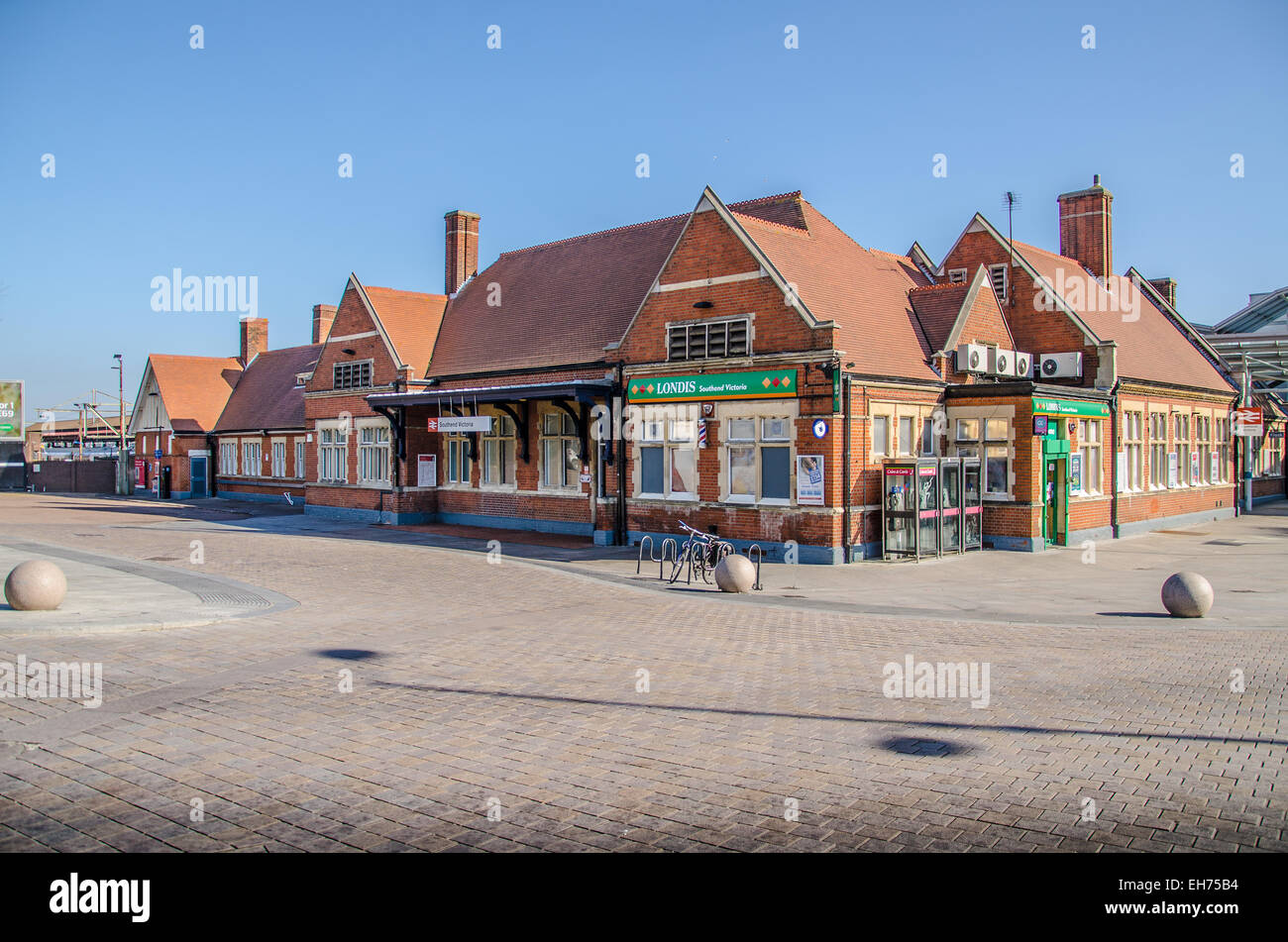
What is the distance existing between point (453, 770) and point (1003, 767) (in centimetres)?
415

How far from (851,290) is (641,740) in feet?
62.2

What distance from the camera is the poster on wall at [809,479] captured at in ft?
70.3

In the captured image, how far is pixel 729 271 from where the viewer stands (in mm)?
23156

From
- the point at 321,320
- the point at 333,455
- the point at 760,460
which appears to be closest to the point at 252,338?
the point at 321,320

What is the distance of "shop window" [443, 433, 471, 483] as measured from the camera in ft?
107

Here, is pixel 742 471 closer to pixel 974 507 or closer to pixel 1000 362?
pixel 974 507

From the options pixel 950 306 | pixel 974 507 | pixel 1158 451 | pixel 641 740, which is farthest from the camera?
pixel 1158 451

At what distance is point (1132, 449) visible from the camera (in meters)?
29.4

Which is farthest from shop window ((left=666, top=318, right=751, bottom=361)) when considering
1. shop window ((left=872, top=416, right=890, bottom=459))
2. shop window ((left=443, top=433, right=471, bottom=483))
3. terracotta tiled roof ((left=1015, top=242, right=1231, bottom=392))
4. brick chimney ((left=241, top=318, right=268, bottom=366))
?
brick chimney ((left=241, top=318, right=268, bottom=366))

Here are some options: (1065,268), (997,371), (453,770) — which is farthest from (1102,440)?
(453,770)

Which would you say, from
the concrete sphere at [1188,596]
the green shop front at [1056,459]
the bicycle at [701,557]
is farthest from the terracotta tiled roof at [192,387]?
the concrete sphere at [1188,596]

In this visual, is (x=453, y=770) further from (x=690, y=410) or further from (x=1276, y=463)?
(x=1276, y=463)

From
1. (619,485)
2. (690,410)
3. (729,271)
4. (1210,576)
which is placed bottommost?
(1210,576)
